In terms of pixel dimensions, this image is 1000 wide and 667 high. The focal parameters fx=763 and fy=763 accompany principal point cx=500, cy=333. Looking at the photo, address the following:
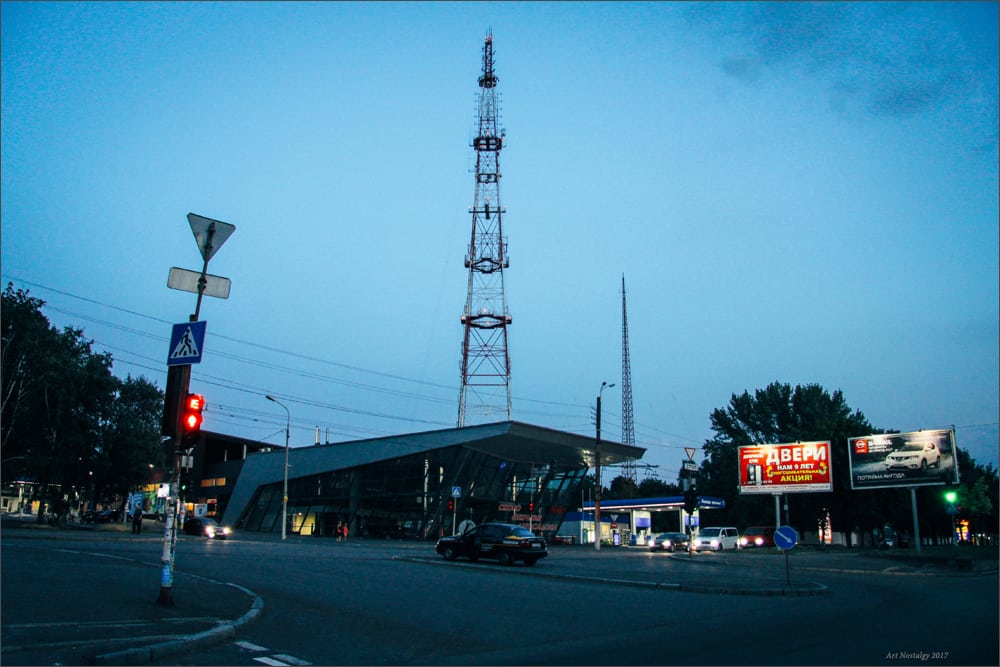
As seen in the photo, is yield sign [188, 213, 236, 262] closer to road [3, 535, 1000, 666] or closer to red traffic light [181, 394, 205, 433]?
red traffic light [181, 394, 205, 433]

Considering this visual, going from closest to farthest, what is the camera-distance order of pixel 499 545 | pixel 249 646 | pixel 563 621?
pixel 249 646
pixel 563 621
pixel 499 545

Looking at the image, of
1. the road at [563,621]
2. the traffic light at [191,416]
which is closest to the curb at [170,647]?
the road at [563,621]

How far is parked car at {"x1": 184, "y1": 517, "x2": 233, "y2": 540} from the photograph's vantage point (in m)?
48.3

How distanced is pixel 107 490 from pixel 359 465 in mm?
18099

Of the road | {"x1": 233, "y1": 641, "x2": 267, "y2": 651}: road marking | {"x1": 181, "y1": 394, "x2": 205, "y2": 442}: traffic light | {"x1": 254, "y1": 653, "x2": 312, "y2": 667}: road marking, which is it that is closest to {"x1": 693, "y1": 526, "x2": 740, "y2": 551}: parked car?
the road

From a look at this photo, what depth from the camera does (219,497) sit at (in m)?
81.8

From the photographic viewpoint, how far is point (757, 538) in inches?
2165

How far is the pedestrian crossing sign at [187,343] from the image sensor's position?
12.2 meters

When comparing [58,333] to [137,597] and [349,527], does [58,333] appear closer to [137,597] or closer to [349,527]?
[349,527]

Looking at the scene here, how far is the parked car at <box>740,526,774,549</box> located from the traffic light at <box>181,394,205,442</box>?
50.2 meters

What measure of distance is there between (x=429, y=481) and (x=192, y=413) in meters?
44.5

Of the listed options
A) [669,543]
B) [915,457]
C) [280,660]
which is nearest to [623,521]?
[669,543]

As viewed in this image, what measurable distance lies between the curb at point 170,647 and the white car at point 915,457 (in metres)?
45.7

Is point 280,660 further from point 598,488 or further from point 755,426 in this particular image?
point 755,426
